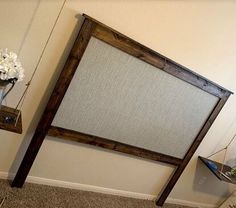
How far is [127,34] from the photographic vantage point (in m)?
2.03

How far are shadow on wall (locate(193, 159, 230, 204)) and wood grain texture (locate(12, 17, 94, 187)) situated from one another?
1.75m

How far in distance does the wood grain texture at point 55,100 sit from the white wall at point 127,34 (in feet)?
0.29

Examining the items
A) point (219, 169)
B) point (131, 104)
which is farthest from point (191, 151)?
point (131, 104)

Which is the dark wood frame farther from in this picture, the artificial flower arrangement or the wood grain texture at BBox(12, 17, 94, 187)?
the artificial flower arrangement

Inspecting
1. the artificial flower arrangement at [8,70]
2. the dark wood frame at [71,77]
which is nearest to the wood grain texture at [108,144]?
the dark wood frame at [71,77]

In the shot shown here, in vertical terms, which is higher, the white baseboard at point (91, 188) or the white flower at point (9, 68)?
the white flower at point (9, 68)

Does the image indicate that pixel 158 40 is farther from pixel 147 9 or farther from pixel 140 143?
pixel 140 143

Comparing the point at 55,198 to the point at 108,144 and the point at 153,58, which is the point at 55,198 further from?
the point at 153,58

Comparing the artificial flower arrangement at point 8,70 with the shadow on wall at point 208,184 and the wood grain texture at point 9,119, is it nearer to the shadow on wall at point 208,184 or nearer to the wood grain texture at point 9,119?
the wood grain texture at point 9,119

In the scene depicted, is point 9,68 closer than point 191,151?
Yes

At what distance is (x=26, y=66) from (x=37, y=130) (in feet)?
1.52

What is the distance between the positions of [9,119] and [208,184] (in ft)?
7.83

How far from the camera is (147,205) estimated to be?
8.96 ft

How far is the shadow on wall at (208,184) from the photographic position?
3021 mm
